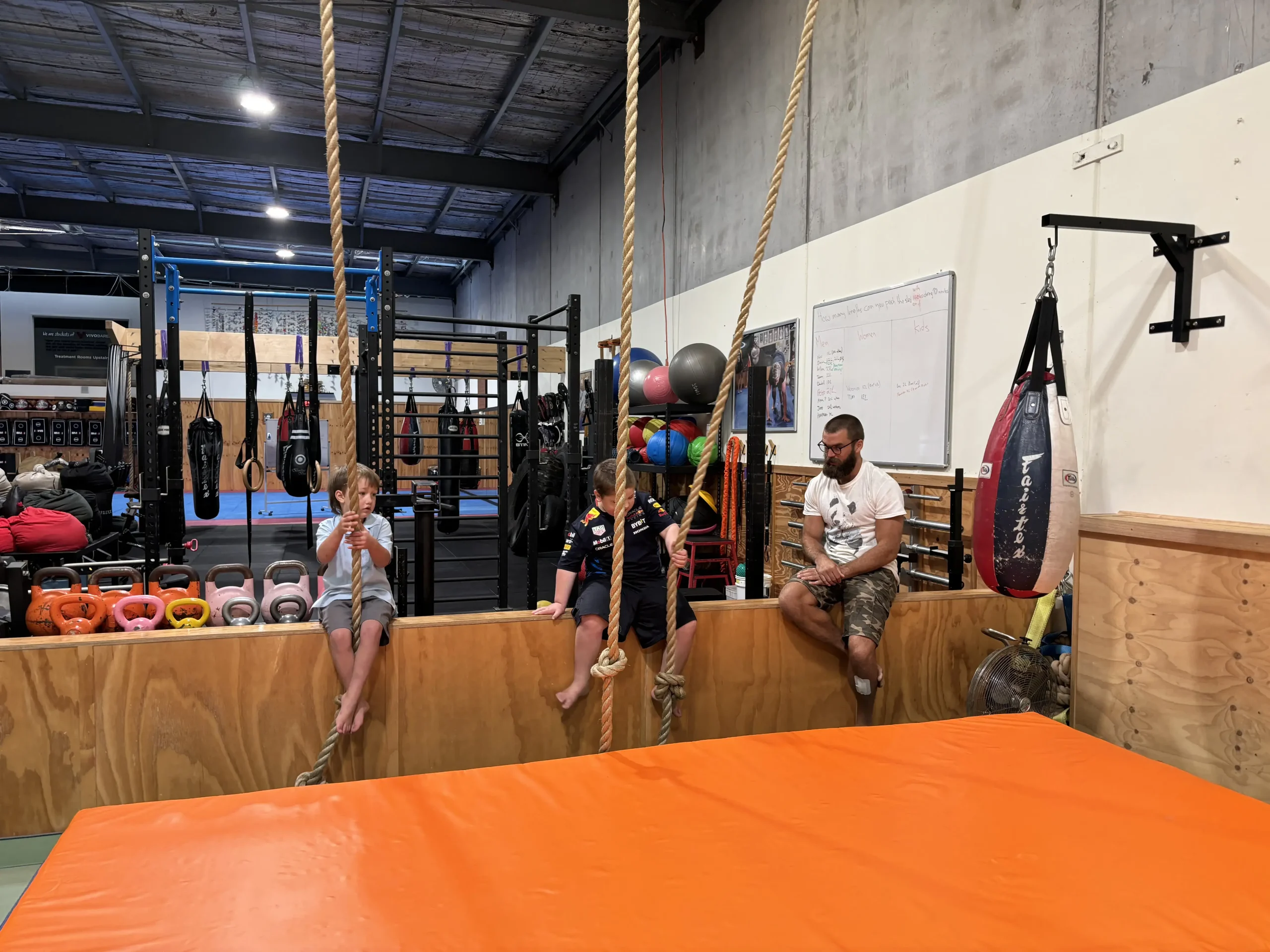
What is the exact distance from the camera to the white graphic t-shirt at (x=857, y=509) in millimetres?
3199

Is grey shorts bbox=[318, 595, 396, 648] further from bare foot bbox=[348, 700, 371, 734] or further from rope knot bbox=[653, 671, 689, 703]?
rope knot bbox=[653, 671, 689, 703]

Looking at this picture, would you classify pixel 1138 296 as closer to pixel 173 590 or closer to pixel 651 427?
pixel 173 590

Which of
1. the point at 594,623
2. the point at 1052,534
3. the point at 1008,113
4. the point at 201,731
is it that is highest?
the point at 1008,113

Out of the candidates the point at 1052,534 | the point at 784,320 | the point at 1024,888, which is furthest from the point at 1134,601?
the point at 784,320

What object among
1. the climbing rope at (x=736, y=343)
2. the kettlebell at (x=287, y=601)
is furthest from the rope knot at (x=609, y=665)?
the kettlebell at (x=287, y=601)

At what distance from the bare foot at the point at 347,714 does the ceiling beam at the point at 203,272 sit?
11.3 metres

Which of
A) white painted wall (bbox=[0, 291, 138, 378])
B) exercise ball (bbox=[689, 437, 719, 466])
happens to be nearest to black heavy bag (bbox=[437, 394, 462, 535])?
exercise ball (bbox=[689, 437, 719, 466])

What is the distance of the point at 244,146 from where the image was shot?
28.6 feet

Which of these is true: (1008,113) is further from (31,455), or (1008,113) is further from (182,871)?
(31,455)

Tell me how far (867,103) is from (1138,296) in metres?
2.38

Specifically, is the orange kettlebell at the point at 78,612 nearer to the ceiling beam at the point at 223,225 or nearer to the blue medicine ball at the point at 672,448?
the blue medicine ball at the point at 672,448

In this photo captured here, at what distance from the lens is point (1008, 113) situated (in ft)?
12.4

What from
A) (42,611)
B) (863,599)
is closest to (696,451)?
(863,599)

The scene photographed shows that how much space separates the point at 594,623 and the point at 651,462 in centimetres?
387
